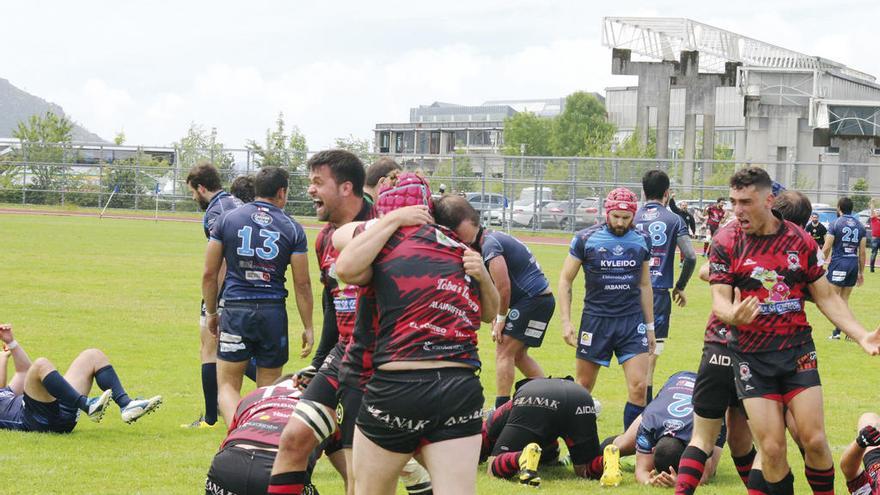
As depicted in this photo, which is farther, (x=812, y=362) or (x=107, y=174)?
(x=107, y=174)

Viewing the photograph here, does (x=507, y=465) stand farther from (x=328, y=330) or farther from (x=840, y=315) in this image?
(x=840, y=315)

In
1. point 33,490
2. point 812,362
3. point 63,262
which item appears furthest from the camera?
point 63,262

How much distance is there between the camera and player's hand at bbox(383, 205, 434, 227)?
203 inches

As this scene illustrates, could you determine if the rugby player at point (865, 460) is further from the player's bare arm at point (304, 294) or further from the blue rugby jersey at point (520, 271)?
the player's bare arm at point (304, 294)

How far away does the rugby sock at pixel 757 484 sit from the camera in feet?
22.9

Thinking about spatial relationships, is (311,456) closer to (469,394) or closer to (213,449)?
(469,394)

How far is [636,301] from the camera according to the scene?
9.96 m

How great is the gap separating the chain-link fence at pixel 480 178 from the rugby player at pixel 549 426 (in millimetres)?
25567

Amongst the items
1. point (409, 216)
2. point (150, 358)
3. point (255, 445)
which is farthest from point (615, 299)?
point (150, 358)

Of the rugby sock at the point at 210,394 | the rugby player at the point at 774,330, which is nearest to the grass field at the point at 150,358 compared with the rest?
the rugby sock at the point at 210,394

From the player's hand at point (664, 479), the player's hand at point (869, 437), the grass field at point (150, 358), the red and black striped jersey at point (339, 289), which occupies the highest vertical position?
the red and black striped jersey at point (339, 289)

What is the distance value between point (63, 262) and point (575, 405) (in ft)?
64.4

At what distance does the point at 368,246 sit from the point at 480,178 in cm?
4312

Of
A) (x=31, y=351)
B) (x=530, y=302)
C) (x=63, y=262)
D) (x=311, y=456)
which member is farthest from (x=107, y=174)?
(x=311, y=456)
